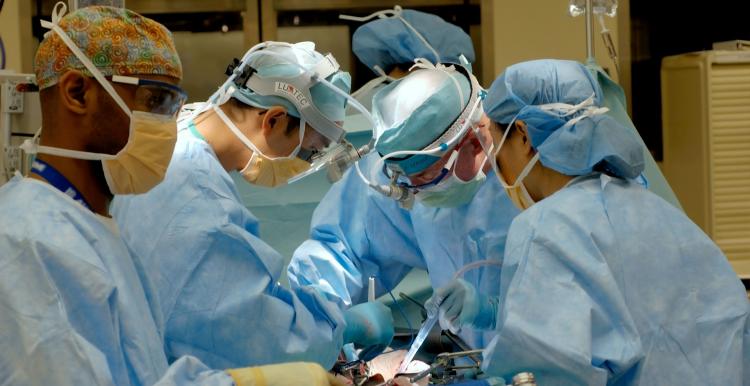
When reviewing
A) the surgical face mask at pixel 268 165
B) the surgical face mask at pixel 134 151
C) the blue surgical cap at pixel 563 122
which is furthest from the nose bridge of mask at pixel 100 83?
the blue surgical cap at pixel 563 122

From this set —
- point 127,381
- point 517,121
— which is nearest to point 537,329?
point 517,121

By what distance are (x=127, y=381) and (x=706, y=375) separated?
100cm

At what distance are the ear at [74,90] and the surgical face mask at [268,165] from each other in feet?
2.35

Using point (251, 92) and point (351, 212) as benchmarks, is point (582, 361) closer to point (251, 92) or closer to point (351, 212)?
point (251, 92)

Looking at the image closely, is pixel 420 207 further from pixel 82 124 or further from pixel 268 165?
pixel 82 124

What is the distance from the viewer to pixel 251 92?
7.39 ft

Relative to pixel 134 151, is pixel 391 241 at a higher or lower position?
lower

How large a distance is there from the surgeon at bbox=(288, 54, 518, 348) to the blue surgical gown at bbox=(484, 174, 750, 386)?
0.50 metres

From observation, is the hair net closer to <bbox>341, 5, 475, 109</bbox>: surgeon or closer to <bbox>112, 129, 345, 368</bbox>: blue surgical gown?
<bbox>112, 129, 345, 368</bbox>: blue surgical gown

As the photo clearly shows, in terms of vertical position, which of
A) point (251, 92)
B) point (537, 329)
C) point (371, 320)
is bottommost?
point (371, 320)

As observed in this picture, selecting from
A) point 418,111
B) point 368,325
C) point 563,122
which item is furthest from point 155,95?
point 368,325

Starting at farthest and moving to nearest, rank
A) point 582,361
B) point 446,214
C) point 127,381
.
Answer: point 446,214, point 582,361, point 127,381

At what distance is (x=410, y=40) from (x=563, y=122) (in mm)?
863

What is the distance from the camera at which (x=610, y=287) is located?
1.76 metres
